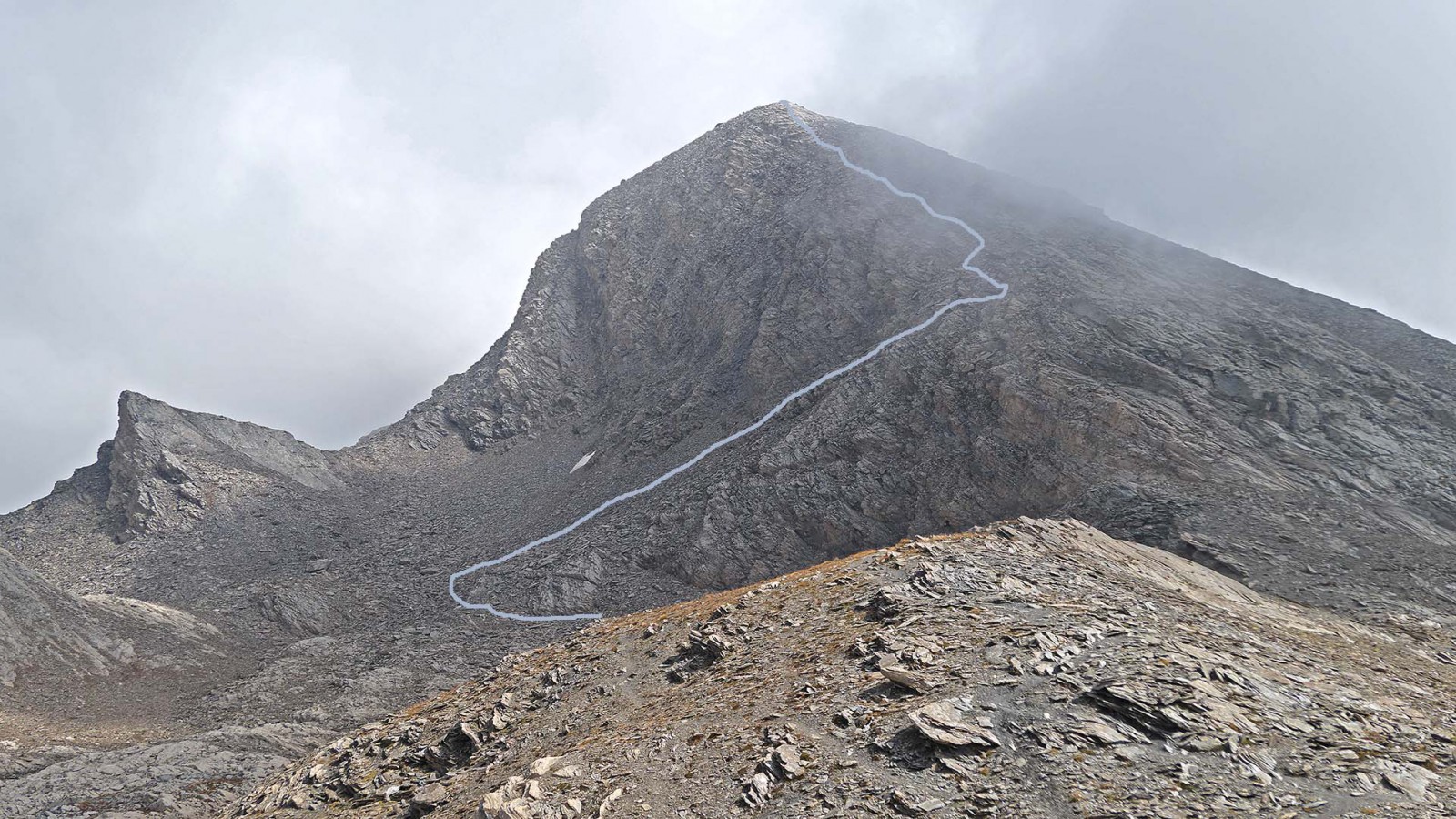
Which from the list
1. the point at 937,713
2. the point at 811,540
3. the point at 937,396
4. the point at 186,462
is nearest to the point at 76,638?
the point at 186,462

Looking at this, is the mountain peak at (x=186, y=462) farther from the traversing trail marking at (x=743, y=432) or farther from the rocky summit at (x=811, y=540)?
the traversing trail marking at (x=743, y=432)

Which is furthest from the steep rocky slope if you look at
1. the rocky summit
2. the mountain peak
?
the mountain peak

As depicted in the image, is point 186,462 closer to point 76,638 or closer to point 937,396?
point 76,638

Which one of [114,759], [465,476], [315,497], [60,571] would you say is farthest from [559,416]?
[114,759]

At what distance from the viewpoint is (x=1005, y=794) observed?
1132cm

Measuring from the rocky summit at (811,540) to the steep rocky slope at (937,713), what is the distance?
10 cm

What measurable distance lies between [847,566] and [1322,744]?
11.9 m

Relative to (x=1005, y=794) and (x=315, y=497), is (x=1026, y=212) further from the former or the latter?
(x=315, y=497)

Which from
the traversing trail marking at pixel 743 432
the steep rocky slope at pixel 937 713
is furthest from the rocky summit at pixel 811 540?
the traversing trail marking at pixel 743 432

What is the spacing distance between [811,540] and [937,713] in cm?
4498

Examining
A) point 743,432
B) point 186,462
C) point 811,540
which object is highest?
point 186,462

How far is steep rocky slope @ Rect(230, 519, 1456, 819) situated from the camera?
1148 cm

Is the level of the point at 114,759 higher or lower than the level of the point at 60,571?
lower

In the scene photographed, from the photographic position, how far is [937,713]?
43.2 ft
